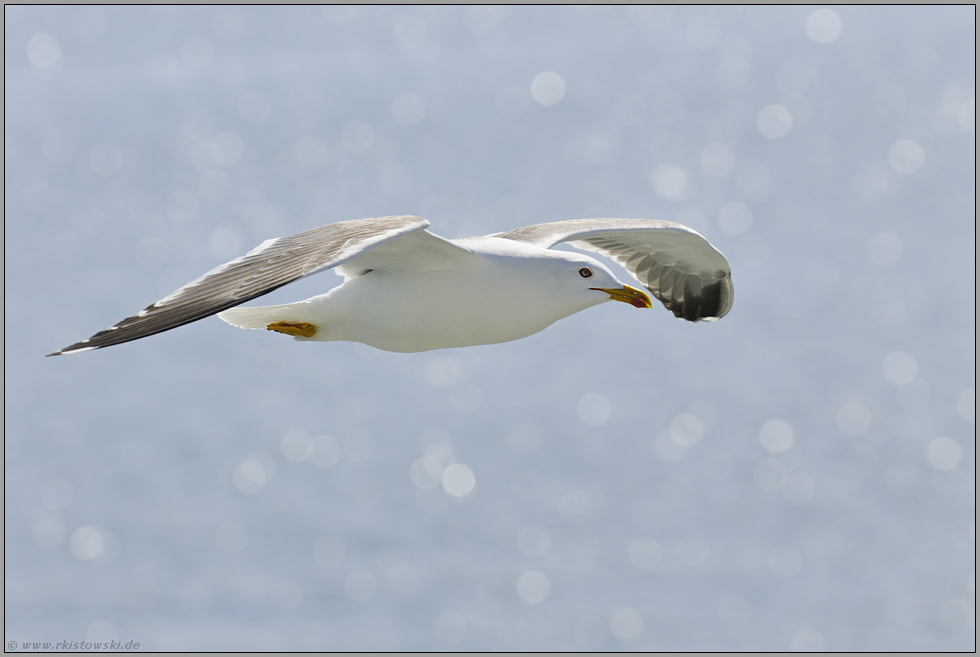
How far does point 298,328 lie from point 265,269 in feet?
3.71

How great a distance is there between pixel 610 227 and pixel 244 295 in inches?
132

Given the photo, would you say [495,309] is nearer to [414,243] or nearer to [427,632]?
[414,243]

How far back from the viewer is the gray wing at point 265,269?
5215mm

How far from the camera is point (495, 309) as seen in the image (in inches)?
266

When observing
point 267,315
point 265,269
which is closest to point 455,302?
point 267,315

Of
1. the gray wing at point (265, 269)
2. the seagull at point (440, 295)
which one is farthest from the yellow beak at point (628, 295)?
the gray wing at point (265, 269)

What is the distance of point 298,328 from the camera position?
6910mm

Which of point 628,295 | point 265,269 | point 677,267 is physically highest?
point 265,269

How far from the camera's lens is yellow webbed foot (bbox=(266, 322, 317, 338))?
22.6ft

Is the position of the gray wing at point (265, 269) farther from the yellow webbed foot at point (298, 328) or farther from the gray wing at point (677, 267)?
the gray wing at point (677, 267)

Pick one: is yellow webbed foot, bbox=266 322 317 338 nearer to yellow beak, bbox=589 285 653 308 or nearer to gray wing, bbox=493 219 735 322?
yellow beak, bbox=589 285 653 308

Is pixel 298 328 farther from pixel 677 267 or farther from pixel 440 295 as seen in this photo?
pixel 677 267

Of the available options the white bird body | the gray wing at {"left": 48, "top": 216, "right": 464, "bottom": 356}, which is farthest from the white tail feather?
the gray wing at {"left": 48, "top": 216, "right": 464, "bottom": 356}

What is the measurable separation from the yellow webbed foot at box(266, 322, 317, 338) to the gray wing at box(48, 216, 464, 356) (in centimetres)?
73
